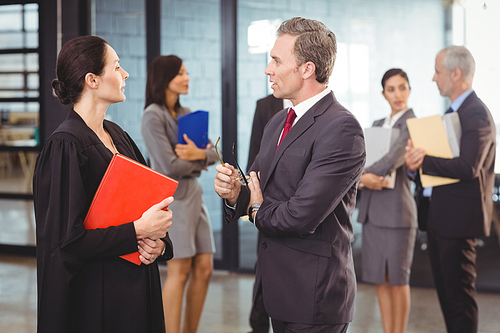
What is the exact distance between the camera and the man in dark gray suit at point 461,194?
109 inches

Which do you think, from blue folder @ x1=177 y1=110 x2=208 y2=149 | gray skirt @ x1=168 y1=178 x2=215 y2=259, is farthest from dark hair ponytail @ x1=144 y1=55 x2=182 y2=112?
gray skirt @ x1=168 y1=178 x2=215 y2=259

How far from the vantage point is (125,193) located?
163 cm

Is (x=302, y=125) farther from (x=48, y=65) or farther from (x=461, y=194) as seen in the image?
(x=48, y=65)

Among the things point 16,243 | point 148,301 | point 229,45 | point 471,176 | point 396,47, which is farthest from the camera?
point 16,243

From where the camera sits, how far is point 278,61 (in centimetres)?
184

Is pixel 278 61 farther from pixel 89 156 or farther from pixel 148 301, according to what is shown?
pixel 148 301

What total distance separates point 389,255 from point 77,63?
2.17m

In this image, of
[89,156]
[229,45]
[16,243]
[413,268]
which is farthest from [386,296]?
[16,243]

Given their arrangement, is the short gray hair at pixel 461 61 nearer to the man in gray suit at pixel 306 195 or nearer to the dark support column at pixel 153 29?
the man in gray suit at pixel 306 195

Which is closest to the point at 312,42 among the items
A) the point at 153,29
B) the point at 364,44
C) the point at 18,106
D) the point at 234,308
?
the point at 234,308

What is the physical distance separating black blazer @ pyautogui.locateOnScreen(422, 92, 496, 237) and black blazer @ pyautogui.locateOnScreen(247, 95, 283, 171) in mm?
990

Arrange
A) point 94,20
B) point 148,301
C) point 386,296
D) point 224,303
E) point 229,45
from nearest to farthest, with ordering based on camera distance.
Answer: point 148,301
point 386,296
point 224,303
point 229,45
point 94,20

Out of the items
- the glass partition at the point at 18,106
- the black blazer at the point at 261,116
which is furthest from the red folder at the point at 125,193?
the glass partition at the point at 18,106

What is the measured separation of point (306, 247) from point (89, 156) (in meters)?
0.81
